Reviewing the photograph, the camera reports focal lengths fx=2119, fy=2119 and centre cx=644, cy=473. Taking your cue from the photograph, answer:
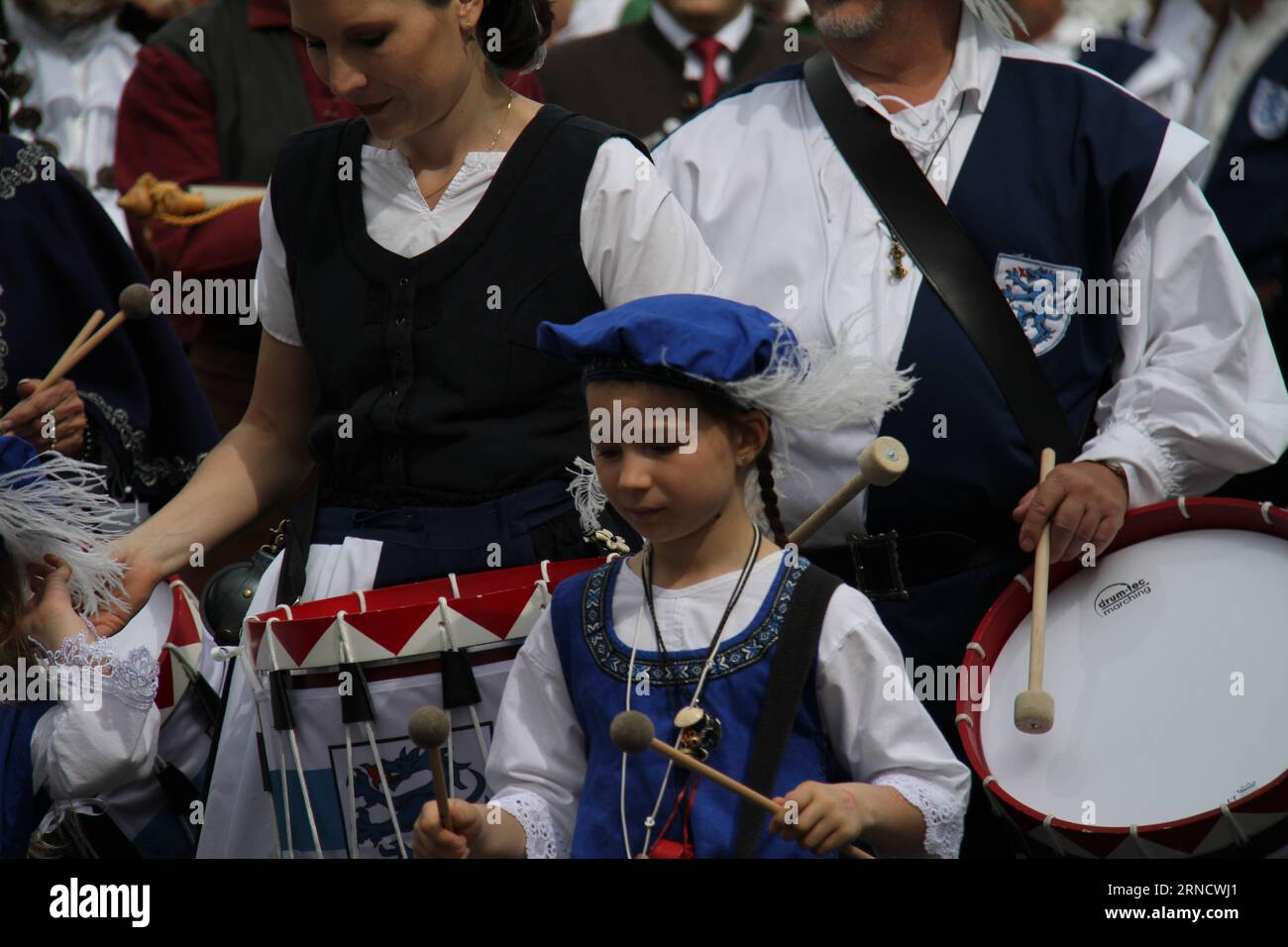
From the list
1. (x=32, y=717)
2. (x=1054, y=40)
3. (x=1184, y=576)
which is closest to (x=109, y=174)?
(x=32, y=717)

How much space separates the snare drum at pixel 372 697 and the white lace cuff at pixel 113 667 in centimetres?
39

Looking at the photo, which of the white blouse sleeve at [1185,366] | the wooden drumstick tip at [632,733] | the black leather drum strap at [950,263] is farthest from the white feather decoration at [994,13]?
the wooden drumstick tip at [632,733]

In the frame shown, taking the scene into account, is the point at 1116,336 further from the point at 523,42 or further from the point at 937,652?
the point at 523,42

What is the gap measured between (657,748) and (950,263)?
4.82 feet

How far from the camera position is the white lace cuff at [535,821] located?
3066mm

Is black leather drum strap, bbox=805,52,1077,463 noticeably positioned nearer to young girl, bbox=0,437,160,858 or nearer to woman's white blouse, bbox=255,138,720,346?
woman's white blouse, bbox=255,138,720,346

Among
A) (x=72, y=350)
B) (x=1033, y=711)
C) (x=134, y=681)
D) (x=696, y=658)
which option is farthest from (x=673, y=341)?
(x=72, y=350)

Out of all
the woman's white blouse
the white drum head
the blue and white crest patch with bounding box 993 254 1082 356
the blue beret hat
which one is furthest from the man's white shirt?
the blue beret hat

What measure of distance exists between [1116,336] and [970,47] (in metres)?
0.63

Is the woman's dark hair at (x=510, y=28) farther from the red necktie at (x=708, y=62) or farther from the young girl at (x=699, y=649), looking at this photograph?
the red necktie at (x=708, y=62)

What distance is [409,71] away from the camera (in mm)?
3416

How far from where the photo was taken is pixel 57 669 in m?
3.63

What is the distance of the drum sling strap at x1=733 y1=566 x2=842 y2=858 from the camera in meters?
2.98

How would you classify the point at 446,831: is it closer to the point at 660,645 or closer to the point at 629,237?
the point at 660,645
